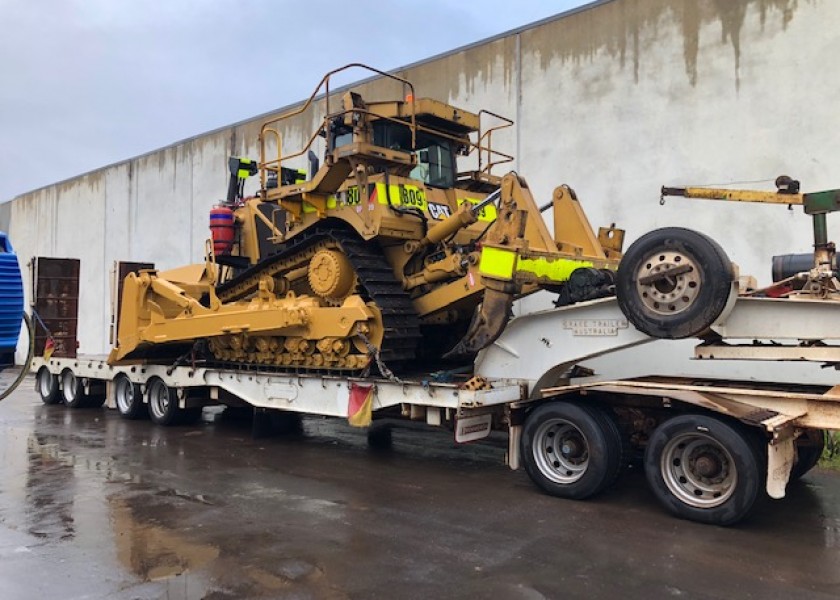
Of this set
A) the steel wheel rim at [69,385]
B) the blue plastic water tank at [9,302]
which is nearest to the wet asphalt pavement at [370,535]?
the blue plastic water tank at [9,302]

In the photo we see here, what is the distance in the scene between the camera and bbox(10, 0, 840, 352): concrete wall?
8.70 metres

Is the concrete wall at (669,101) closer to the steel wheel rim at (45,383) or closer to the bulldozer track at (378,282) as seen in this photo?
the bulldozer track at (378,282)

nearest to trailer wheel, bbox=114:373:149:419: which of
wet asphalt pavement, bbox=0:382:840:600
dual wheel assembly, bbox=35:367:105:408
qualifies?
dual wheel assembly, bbox=35:367:105:408

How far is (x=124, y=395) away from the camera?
37.9ft

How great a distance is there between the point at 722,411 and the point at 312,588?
3187 millimetres

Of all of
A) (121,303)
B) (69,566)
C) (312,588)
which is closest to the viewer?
(312,588)

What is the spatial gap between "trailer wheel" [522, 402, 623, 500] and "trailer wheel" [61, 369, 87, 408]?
9.55 m

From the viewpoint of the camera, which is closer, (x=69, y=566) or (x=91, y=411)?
(x=69, y=566)

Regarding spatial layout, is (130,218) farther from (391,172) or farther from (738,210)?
(738,210)

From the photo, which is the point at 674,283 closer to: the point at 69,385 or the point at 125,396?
the point at 125,396

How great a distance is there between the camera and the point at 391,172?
824 cm

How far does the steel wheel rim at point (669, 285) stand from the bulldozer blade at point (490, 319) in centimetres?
133

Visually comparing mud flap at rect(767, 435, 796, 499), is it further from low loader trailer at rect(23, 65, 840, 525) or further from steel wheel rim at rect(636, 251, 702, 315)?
steel wheel rim at rect(636, 251, 702, 315)

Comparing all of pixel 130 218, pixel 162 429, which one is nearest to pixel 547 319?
pixel 162 429
